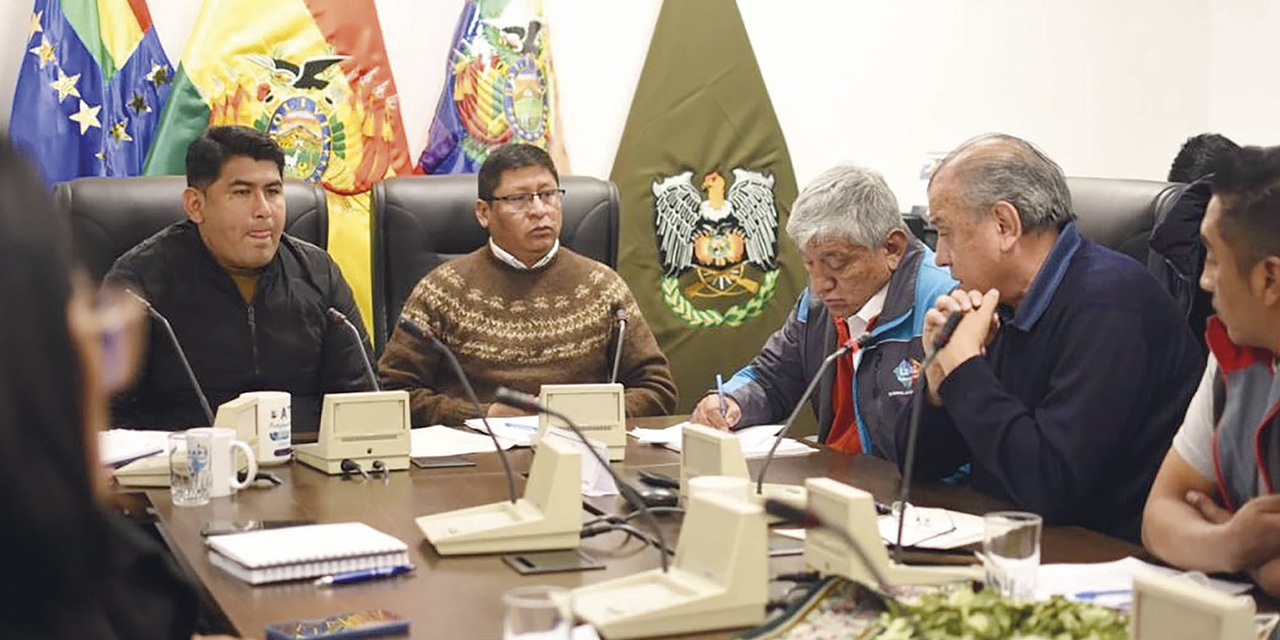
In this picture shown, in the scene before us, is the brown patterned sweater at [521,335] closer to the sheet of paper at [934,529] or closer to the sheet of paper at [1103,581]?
the sheet of paper at [934,529]

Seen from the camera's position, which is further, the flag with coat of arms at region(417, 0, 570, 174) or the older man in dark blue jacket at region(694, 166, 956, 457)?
the flag with coat of arms at region(417, 0, 570, 174)

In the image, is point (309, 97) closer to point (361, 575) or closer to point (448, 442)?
point (448, 442)

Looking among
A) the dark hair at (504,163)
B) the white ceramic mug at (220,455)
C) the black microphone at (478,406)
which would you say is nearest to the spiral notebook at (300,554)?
the black microphone at (478,406)

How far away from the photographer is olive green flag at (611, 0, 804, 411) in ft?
16.7

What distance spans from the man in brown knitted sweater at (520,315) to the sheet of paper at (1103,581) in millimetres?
1942

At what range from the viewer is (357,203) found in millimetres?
4762

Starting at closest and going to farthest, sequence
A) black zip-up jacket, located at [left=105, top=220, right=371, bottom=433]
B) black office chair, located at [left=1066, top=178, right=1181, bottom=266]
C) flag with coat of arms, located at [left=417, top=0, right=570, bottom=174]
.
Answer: black office chair, located at [left=1066, top=178, right=1181, bottom=266]
black zip-up jacket, located at [left=105, top=220, right=371, bottom=433]
flag with coat of arms, located at [left=417, top=0, right=570, bottom=174]

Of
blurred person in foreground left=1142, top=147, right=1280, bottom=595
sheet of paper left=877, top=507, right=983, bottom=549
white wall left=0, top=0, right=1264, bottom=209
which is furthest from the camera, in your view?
white wall left=0, top=0, right=1264, bottom=209

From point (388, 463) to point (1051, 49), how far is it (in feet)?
12.8

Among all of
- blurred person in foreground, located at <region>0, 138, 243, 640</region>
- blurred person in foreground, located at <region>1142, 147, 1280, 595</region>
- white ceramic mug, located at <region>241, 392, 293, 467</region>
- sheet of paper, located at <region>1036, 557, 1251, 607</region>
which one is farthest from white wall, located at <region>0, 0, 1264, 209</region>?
blurred person in foreground, located at <region>0, 138, 243, 640</region>

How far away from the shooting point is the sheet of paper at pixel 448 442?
297 centimetres

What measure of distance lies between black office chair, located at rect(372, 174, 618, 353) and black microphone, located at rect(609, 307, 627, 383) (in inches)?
11.0

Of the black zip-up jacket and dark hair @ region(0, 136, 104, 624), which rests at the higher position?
dark hair @ region(0, 136, 104, 624)

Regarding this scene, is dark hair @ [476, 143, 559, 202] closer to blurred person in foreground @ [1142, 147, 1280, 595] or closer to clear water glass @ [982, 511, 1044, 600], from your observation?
blurred person in foreground @ [1142, 147, 1280, 595]
